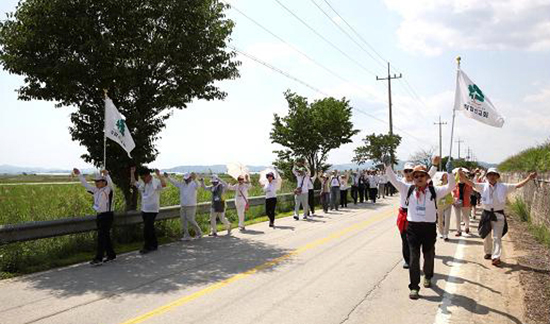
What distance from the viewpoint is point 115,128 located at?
1030 centimetres

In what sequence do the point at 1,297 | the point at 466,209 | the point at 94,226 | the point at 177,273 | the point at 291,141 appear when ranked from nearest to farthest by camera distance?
the point at 1,297
the point at 177,273
the point at 94,226
the point at 466,209
the point at 291,141

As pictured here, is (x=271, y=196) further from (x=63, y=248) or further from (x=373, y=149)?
(x=373, y=149)

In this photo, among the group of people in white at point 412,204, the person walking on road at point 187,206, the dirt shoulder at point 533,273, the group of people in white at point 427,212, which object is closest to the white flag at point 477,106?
the group of people in white at point 412,204

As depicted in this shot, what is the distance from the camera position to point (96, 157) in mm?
11648

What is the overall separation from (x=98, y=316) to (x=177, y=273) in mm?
2476

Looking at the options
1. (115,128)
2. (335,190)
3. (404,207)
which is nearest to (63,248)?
(115,128)

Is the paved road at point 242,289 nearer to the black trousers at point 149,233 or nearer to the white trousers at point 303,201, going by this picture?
the black trousers at point 149,233

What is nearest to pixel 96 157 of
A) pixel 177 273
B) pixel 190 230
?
pixel 190 230

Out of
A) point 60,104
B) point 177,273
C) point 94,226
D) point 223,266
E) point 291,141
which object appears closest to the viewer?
point 177,273

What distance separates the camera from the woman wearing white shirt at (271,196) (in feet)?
51.0

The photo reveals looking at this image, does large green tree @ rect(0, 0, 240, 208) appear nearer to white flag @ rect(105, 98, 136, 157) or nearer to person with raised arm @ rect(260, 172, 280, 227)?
white flag @ rect(105, 98, 136, 157)

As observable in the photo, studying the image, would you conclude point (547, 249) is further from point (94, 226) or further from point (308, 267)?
point (94, 226)

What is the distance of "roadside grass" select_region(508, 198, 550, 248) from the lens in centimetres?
1120

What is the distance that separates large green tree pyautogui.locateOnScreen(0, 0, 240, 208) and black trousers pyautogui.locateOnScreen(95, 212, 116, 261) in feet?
8.29
